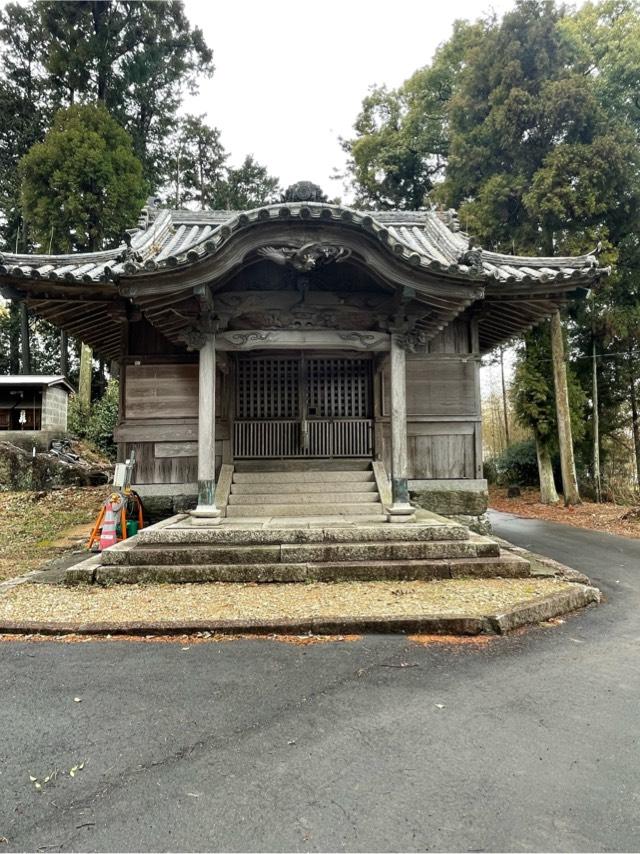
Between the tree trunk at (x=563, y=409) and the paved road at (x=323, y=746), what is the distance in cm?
1106

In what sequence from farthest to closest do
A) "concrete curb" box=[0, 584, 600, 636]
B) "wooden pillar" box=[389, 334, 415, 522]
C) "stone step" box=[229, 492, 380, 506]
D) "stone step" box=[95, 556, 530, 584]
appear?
1. "stone step" box=[229, 492, 380, 506]
2. "wooden pillar" box=[389, 334, 415, 522]
3. "stone step" box=[95, 556, 530, 584]
4. "concrete curb" box=[0, 584, 600, 636]

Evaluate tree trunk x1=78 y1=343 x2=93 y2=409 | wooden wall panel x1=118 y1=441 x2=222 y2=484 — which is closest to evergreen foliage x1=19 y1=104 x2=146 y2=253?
tree trunk x1=78 y1=343 x2=93 y2=409

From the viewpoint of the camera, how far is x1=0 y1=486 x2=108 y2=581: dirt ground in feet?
22.6

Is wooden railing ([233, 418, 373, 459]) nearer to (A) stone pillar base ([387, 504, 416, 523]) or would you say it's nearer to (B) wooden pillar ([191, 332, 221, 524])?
(B) wooden pillar ([191, 332, 221, 524])

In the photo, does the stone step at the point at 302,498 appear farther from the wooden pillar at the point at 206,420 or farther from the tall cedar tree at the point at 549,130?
the tall cedar tree at the point at 549,130

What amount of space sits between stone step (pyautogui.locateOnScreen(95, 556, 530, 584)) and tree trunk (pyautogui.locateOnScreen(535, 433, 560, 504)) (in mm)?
10921

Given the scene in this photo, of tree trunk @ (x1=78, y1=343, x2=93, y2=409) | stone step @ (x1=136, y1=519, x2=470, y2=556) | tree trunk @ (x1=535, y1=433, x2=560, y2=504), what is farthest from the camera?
tree trunk @ (x1=78, y1=343, x2=93, y2=409)

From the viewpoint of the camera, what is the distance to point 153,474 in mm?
7305

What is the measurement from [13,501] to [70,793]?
12.2 meters

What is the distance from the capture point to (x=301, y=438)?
7746 mm

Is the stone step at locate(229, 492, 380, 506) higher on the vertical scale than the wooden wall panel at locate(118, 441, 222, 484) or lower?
lower

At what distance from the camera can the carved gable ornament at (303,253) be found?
18.0 feet

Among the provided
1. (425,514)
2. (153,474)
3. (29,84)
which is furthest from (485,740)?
(29,84)

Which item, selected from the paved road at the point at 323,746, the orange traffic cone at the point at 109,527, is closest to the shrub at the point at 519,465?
the paved road at the point at 323,746
